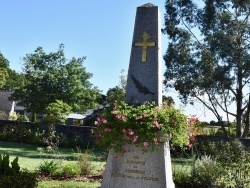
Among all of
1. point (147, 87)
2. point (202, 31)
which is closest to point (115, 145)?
point (147, 87)

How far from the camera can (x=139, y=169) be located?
301 inches

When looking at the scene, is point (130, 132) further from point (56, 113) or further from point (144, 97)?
point (56, 113)

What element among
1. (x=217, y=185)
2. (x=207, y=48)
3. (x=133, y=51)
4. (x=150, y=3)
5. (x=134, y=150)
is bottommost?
(x=217, y=185)

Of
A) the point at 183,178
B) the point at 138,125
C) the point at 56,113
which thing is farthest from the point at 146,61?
the point at 56,113

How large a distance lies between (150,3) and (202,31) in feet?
62.8

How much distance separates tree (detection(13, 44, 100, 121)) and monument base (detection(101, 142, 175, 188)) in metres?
29.5

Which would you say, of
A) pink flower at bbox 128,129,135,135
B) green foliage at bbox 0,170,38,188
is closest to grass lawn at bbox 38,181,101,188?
green foliage at bbox 0,170,38,188

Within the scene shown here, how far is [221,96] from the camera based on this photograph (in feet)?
88.6

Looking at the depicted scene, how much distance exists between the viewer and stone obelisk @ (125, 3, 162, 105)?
26.8ft

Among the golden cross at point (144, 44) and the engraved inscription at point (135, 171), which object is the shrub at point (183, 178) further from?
the golden cross at point (144, 44)

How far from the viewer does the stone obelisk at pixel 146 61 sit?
8.18m

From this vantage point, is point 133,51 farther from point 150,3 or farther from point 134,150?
point 134,150

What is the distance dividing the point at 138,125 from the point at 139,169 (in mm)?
1072

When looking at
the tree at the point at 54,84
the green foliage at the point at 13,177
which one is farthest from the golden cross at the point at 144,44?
the tree at the point at 54,84
